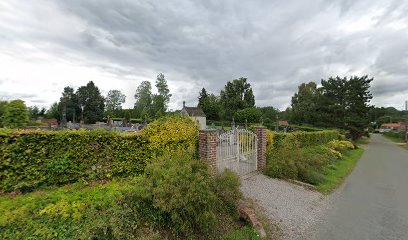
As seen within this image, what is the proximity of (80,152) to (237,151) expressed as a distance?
220 inches

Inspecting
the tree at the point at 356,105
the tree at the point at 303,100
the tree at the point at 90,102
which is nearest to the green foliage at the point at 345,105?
the tree at the point at 356,105

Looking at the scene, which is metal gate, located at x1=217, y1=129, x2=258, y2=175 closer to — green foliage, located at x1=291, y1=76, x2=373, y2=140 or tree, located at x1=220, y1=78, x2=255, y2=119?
green foliage, located at x1=291, y1=76, x2=373, y2=140

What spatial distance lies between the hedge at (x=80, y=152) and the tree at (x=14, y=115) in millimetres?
2305

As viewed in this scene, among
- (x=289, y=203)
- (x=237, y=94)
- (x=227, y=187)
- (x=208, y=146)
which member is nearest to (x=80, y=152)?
(x=208, y=146)

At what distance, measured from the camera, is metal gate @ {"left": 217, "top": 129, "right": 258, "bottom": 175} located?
27.2ft

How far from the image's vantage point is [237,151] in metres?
8.84

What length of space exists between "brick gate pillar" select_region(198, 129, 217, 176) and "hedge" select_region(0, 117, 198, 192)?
11.5 inches

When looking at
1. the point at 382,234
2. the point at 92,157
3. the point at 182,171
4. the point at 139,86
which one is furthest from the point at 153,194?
the point at 139,86

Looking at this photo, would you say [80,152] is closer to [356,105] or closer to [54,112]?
[356,105]

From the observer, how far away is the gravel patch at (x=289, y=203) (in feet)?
17.4

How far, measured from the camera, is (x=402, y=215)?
6.16 metres

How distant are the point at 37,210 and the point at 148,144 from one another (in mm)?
3563

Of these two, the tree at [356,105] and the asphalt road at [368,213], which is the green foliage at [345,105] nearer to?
the tree at [356,105]

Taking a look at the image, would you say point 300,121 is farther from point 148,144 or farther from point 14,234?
point 14,234
